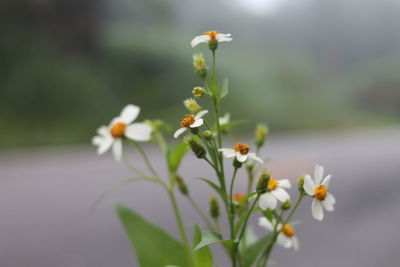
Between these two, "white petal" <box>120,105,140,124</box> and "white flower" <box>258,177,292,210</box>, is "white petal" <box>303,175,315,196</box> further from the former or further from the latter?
"white petal" <box>120,105,140,124</box>

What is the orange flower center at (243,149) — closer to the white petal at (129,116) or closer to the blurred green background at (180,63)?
the white petal at (129,116)

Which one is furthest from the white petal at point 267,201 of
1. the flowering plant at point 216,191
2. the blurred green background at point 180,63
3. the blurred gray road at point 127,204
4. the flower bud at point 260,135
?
the blurred green background at point 180,63

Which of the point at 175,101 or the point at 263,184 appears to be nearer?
the point at 263,184

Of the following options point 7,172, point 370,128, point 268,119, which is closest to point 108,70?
point 268,119

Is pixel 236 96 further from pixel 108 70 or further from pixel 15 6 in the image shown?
pixel 15 6

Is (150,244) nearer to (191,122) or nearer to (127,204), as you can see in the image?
(191,122)

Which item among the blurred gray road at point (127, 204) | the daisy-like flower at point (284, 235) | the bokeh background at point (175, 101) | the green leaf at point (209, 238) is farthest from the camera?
the bokeh background at point (175, 101)

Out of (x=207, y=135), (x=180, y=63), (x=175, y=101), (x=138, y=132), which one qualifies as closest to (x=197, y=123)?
(x=207, y=135)

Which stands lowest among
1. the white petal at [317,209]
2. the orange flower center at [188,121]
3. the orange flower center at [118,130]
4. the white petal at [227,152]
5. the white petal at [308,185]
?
the white petal at [317,209]
